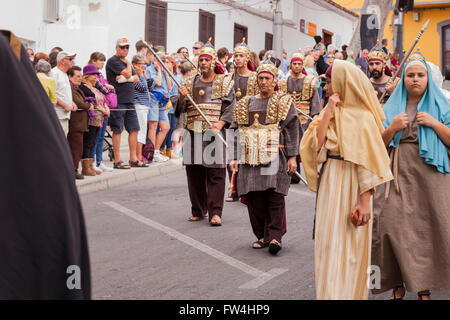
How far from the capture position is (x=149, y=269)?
5926mm

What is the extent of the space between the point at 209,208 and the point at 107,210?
1481mm

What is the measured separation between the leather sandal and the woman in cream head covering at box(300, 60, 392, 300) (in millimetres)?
3445

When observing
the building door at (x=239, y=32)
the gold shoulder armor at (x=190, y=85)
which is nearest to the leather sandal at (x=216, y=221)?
the gold shoulder armor at (x=190, y=85)

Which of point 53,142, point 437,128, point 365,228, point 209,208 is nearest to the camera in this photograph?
point 53,142

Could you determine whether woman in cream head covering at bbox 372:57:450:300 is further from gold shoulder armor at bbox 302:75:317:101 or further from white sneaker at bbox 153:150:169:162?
white sneaker at bbox 153:150:169:162

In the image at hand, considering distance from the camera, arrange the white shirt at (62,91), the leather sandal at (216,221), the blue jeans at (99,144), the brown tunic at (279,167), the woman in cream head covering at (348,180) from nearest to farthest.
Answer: the woman in cream head covering at (348,180) → the brown tunic at (279,167) → the leather sandal at (216,221) → the white shirt at (62,91) → the blue jeans at (99,144)

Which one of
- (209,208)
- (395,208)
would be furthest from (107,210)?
(395,208)

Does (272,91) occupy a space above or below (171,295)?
above

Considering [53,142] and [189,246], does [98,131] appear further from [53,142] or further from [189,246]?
[53,142]

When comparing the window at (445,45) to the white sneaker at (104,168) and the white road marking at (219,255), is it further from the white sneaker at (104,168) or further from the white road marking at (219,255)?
the white road marking at (219,255)

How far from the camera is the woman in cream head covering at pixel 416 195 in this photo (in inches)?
196

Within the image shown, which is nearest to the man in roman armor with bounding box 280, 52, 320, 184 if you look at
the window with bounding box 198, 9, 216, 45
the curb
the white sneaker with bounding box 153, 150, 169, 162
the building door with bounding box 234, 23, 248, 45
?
the curb

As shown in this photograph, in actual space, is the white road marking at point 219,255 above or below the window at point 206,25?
below

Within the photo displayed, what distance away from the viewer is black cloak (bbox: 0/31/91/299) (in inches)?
82.5
